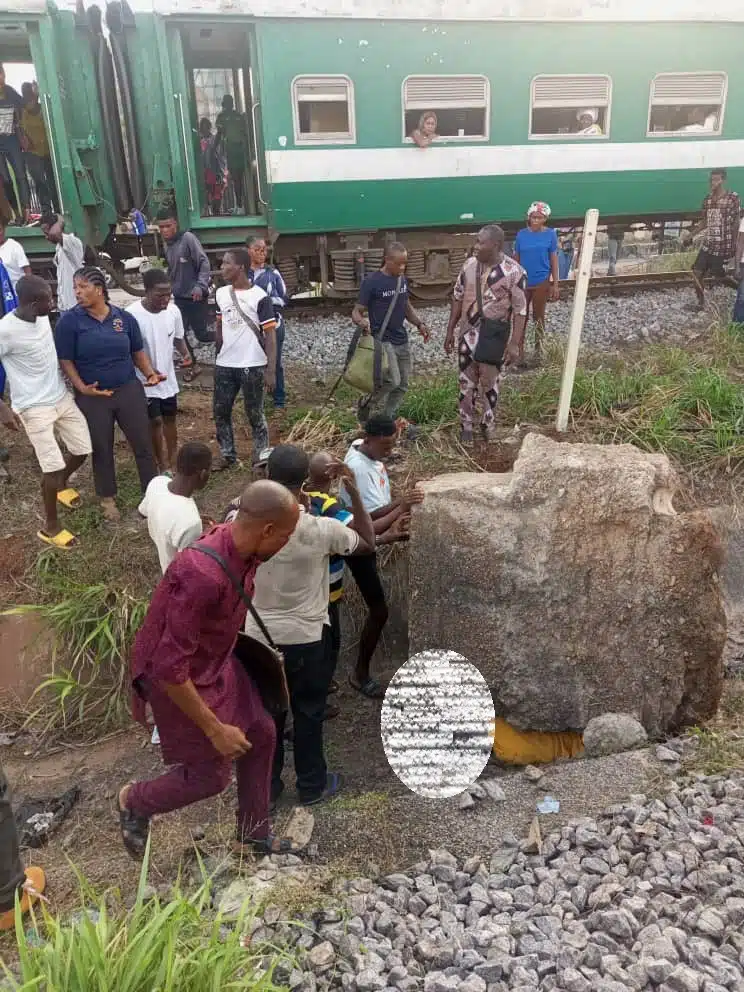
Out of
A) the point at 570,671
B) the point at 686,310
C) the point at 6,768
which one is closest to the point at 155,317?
the point at 6,768

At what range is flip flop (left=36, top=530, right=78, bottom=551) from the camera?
505 centimetres

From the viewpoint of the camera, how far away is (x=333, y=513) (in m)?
3.46

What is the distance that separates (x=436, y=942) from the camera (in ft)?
7.75

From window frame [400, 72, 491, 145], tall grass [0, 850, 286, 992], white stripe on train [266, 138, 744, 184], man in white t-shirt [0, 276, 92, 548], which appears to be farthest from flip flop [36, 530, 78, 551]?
window frame [400, 72, 491, 145]

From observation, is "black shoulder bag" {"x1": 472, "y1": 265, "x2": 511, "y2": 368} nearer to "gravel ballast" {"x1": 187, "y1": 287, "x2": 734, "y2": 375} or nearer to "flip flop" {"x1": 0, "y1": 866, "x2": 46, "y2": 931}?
"gravel ballast" {"x1": 187, "y1": 287, "x2": 734, "y2": 375}

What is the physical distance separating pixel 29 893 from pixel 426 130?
8948 mm

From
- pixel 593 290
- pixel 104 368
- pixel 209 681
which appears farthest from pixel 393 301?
pixel 593 290

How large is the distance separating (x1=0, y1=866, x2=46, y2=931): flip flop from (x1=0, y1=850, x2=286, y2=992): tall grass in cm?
47

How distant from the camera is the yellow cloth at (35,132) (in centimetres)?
884

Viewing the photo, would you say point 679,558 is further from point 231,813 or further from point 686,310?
point 686,310

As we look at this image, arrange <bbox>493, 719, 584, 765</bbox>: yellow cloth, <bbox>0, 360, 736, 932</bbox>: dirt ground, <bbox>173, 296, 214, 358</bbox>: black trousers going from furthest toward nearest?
<bbox>173, 296, 214, 358</bbox>: black trousers → <bbox>493, 719, 584, 765</bbox>: yellow cloth → <bbox>0, 360, 736, 932</bbox>: dirt ground

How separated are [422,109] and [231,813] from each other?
8.59 m

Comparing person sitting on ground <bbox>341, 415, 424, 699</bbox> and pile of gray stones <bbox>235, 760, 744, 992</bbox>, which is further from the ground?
person sitting on ground <bbox>341, 415, 424, 699</bbox>

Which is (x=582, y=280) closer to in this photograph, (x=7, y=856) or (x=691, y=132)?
(x=7, y=856)
